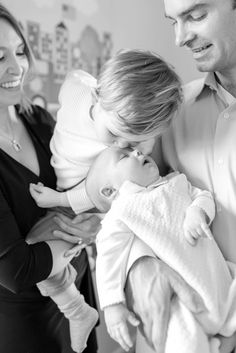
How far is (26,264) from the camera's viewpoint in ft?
4.27

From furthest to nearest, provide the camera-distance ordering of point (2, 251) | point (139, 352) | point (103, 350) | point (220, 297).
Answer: point (103, 350) < point (139, 352) < point (2, 251) < point (220, 297)

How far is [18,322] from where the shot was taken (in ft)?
4.75

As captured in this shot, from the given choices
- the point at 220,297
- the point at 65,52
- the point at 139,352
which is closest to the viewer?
the point at 220,297

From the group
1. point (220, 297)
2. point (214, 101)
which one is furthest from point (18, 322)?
point (214, 101)

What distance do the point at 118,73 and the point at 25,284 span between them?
0.66 meters

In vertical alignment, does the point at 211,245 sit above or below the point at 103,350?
above

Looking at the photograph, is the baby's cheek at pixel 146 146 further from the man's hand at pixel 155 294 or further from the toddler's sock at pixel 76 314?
the toddler's sock at pixel 76 314

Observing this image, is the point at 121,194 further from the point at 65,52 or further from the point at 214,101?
the point at 65,52

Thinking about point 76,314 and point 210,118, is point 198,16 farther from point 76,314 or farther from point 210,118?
point 76,314

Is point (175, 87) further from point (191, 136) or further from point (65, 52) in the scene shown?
point (65, 52)

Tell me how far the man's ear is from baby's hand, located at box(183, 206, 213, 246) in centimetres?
22

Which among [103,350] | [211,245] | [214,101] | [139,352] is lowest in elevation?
[103,350]

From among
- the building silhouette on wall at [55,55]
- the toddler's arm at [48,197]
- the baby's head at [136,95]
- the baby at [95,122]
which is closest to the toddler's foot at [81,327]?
the baby at [95,122]

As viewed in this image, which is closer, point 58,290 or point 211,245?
point 211,245
